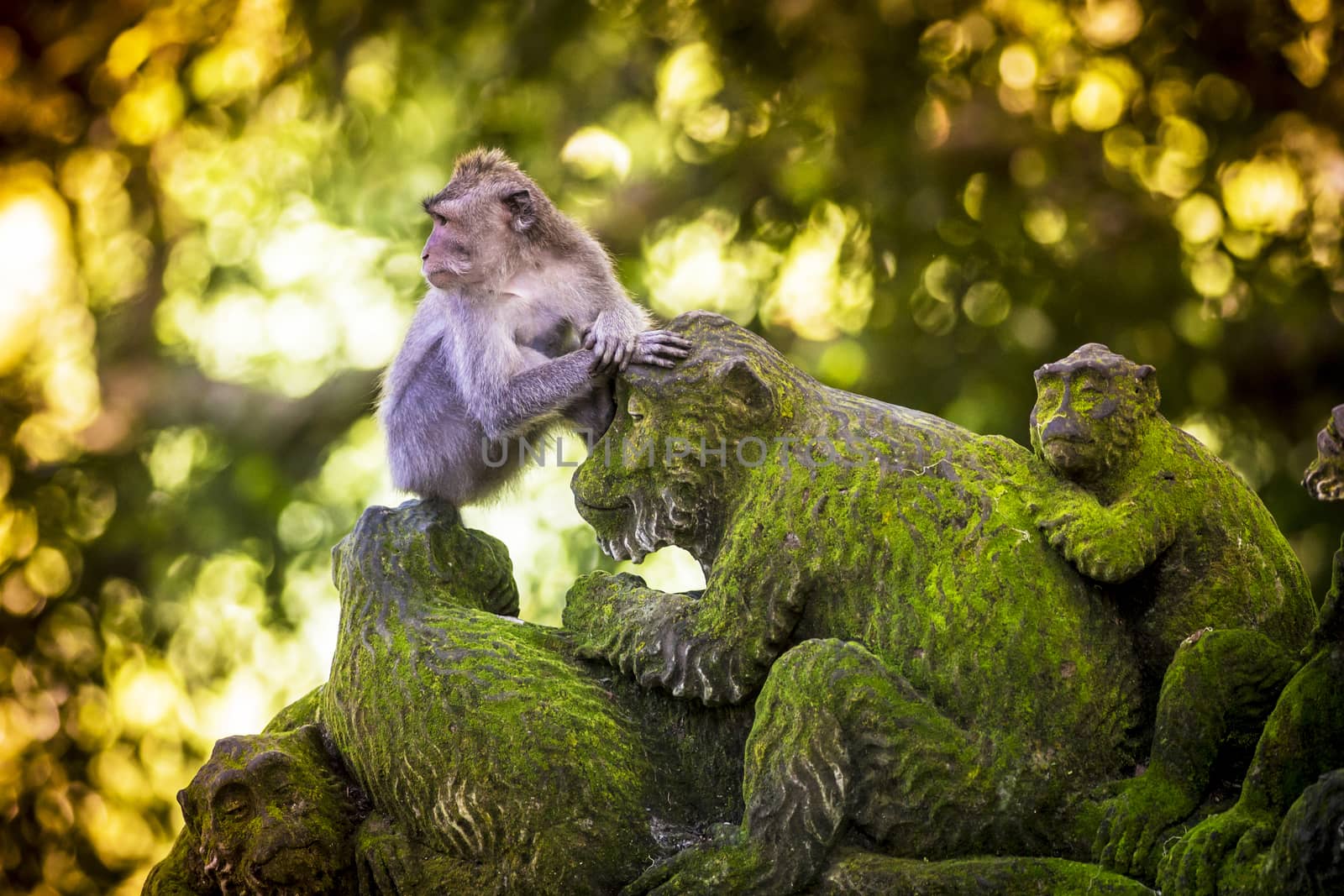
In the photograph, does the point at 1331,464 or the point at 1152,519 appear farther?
the point at 1152,519

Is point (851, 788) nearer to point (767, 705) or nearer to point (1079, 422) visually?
point (767, 705)

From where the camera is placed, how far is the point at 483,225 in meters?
4.23

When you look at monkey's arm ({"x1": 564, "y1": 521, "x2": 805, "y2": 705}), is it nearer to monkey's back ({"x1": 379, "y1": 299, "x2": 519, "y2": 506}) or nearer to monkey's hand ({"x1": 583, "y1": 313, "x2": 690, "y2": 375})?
monkey's hand ({"x1": 583, "y1": 313, "x2": 690, "y2": 375})

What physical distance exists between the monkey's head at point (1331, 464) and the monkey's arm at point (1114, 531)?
363 mm

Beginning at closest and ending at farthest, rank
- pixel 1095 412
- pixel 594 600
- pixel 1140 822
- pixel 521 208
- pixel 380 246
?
pixel 1140 822
pixel 1095 412
pixel 594 600
pixel 521 208
pixel 380 246

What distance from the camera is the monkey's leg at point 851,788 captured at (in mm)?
2688

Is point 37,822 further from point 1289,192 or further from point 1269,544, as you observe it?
point 1289,192

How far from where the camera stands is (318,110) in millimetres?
6957

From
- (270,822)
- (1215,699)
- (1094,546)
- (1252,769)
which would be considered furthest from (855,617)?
(270,822)

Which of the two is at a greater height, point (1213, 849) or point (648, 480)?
point (648, 480)

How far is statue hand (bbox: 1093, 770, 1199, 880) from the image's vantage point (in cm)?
254

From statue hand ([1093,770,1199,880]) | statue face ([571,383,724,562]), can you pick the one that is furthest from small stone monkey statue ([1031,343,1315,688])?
statue face ([571,383,724,562])

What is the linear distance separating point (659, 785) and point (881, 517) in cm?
77

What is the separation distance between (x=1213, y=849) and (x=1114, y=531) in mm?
650
